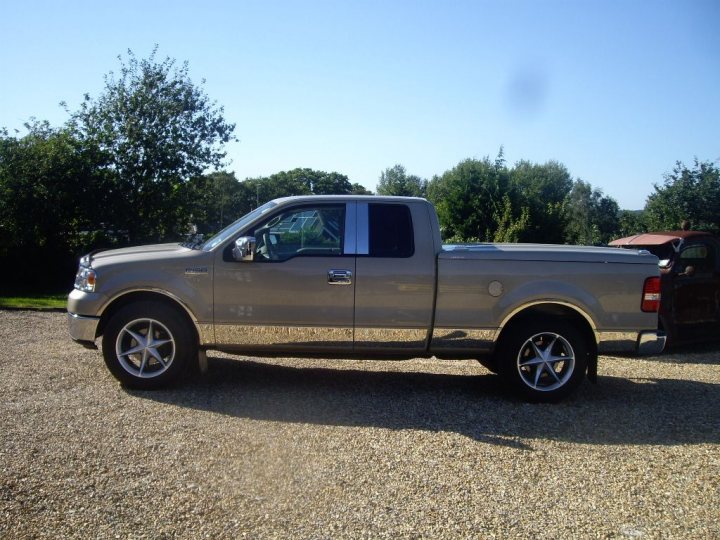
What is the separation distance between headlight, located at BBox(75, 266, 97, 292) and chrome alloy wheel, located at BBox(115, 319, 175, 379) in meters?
0.56

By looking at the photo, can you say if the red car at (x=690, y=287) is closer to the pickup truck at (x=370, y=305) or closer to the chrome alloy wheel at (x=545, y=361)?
the pickup truck at (x=370, y=305)

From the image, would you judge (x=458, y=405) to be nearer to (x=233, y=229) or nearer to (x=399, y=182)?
(x=233, y=229)

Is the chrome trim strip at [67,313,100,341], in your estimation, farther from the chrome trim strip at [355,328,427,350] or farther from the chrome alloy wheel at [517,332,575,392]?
the chrome alloy wheel at [517,332,575,392]

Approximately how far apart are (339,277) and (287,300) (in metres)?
0.55

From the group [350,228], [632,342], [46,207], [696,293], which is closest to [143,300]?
[350,228]

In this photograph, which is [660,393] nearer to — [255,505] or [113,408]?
[255,505]

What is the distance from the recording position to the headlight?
6.28 metres

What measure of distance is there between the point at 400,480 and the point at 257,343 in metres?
2.45

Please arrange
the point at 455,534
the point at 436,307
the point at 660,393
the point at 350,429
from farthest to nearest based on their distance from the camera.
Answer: the point at 660,393, the point at 436,307, the point at 350,429, the point at 455,534

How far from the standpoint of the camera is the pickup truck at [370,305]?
6195 mm

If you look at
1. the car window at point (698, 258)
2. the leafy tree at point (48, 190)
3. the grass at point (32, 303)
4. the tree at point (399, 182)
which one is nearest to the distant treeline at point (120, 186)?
the leafy tree at point (48, 190)

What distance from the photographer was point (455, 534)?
141 inches

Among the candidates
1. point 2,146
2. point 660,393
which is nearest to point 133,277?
point 660,393

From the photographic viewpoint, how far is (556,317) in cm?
634
